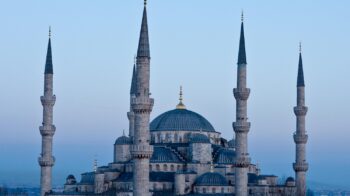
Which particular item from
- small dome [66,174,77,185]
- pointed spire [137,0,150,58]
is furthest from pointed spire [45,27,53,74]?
pointed spire [137,0,150,58]

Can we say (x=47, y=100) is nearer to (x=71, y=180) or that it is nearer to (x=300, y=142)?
(x=71, y=180)

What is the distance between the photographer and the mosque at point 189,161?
136 feet

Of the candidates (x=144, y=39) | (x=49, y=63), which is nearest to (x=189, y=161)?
(x=49, y=63)

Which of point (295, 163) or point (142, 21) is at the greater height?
point (142, 21)

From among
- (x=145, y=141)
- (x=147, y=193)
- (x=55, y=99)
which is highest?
(x=55, y=99)

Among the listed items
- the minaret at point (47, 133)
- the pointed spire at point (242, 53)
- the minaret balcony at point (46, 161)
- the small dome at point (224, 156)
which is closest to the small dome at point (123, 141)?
the minaret at point (47, 133)

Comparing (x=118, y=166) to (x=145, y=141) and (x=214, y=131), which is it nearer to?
(x=214, y=131)

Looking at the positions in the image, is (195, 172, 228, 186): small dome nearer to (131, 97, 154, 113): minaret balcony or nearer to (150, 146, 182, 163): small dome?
(150, 146, 182, 163): small dome

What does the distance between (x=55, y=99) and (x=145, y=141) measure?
12071 millimetres

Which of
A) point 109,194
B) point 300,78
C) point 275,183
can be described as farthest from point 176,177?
point 300,78

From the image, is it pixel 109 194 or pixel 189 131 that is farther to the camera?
pixel 189 131

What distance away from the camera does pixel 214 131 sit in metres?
49.7

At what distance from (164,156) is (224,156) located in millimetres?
3640

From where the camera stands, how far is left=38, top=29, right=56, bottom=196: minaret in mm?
43875
